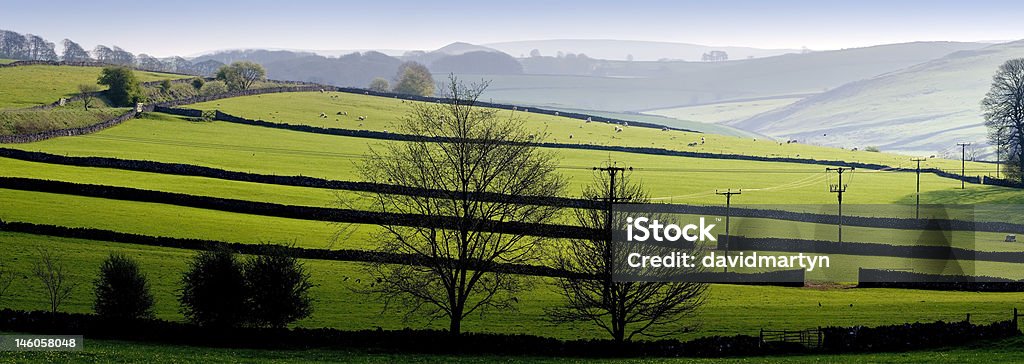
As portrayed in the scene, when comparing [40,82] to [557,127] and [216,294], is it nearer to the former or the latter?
[557,127]

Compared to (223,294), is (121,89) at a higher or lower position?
higher

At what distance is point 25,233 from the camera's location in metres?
50.9

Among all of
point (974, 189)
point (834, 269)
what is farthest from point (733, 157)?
point (834, 269)

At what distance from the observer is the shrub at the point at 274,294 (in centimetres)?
3672

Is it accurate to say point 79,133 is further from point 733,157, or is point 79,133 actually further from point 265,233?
point 733,157

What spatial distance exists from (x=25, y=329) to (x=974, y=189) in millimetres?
81089

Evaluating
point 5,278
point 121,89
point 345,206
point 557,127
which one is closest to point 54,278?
point 5,278

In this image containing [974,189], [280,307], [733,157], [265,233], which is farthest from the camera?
[733,157]

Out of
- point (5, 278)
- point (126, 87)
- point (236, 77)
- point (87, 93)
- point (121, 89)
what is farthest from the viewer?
point (236, 77)

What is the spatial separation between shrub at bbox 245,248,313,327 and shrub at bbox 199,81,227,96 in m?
104

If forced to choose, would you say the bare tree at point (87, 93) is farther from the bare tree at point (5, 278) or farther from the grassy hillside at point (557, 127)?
the bare tree at point (5, 278)

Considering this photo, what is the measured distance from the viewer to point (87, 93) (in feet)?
367

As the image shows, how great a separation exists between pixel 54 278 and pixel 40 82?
93.6 metres

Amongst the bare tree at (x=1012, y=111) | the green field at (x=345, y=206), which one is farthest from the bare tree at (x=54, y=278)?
the bare tree at (x=1012, y=111)
